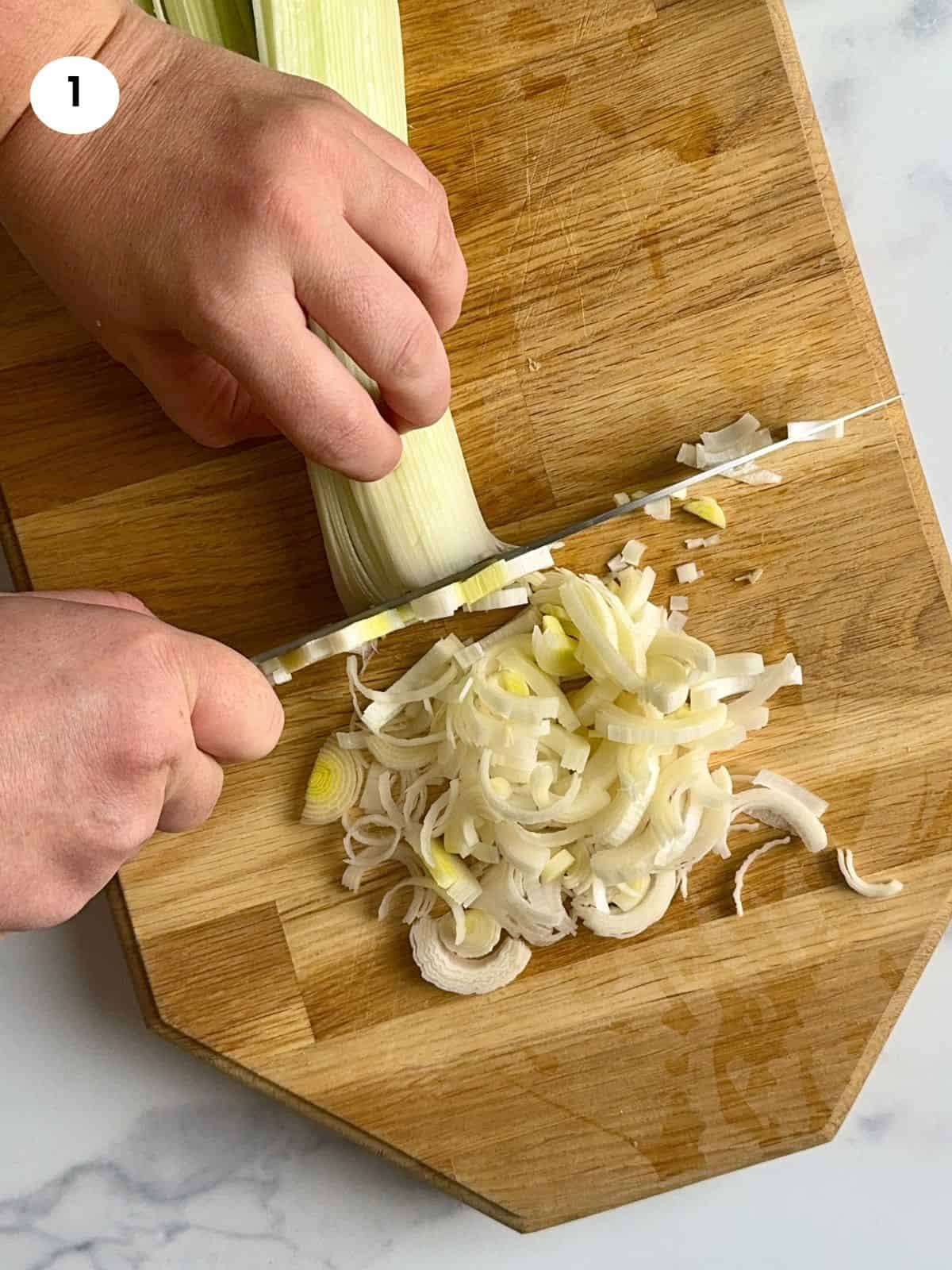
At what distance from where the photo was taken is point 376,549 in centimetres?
112

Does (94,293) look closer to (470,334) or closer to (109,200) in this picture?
(109,200)

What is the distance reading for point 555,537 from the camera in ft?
3.58

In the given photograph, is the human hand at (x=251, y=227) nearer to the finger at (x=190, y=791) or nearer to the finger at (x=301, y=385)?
the finger at (x=301, y=385)

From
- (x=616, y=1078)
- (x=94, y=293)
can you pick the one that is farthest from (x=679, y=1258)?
(x=94, y=293)

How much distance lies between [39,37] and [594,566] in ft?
2.08

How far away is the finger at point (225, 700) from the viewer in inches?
36.5

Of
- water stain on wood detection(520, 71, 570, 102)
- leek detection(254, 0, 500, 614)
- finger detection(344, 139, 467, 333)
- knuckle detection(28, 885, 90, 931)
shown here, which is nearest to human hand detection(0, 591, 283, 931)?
knuckle detection(28, 885, 90, 931)

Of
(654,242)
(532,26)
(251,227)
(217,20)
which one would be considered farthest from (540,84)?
(251,227)

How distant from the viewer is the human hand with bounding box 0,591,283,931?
2.67ft

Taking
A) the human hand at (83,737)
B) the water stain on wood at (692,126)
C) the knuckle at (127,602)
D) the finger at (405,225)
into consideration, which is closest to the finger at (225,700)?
the human hand at (83,737)

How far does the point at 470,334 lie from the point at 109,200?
36 cm

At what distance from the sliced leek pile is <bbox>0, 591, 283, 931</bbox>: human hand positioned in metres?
0.25

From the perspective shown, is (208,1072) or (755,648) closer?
(755,648)

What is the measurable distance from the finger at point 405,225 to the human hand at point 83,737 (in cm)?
34
